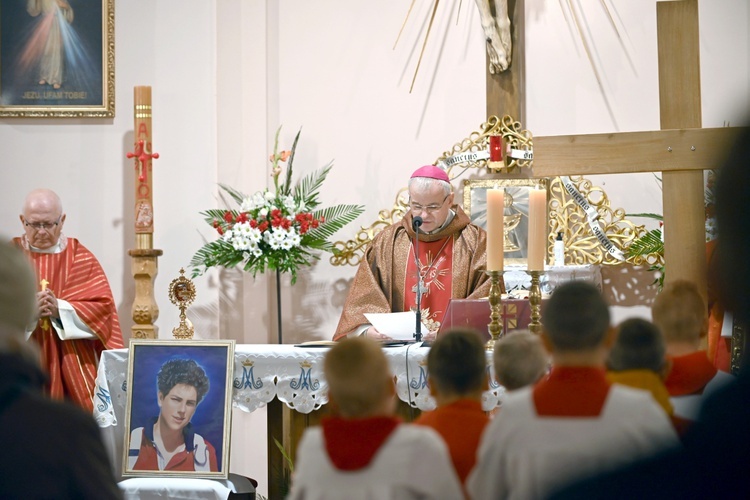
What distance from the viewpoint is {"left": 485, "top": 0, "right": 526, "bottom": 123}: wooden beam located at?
6473mm

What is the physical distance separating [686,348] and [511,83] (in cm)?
470

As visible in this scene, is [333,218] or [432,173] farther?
[333,218]

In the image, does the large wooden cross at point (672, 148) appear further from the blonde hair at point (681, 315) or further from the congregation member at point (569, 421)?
the congregation member at point (569, 421)

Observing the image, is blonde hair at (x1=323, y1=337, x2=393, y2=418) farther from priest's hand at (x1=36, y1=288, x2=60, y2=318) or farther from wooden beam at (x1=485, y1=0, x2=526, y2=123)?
wooden beam at (x1=485, y1=0, x2=526, y2=123)

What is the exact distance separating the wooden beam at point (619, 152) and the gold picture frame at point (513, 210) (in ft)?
10.9

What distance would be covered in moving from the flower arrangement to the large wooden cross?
3245 millimetres

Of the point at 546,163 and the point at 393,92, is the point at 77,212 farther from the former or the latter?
Result: the point at 546,163

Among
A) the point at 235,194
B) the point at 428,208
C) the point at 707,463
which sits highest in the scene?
the point at 235,194

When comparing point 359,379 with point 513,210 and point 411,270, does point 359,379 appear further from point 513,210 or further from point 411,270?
point 513,210

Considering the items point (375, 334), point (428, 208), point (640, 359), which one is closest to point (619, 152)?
point (640, 359)

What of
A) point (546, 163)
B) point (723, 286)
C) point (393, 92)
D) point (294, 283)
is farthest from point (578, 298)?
point (393, 92)

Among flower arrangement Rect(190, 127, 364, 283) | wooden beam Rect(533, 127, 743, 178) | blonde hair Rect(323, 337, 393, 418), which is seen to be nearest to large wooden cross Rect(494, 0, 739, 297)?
wooden beam Rect(533, 127, 743, 178)

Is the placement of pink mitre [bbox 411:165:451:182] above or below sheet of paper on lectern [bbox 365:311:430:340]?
above

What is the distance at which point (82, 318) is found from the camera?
572cm
